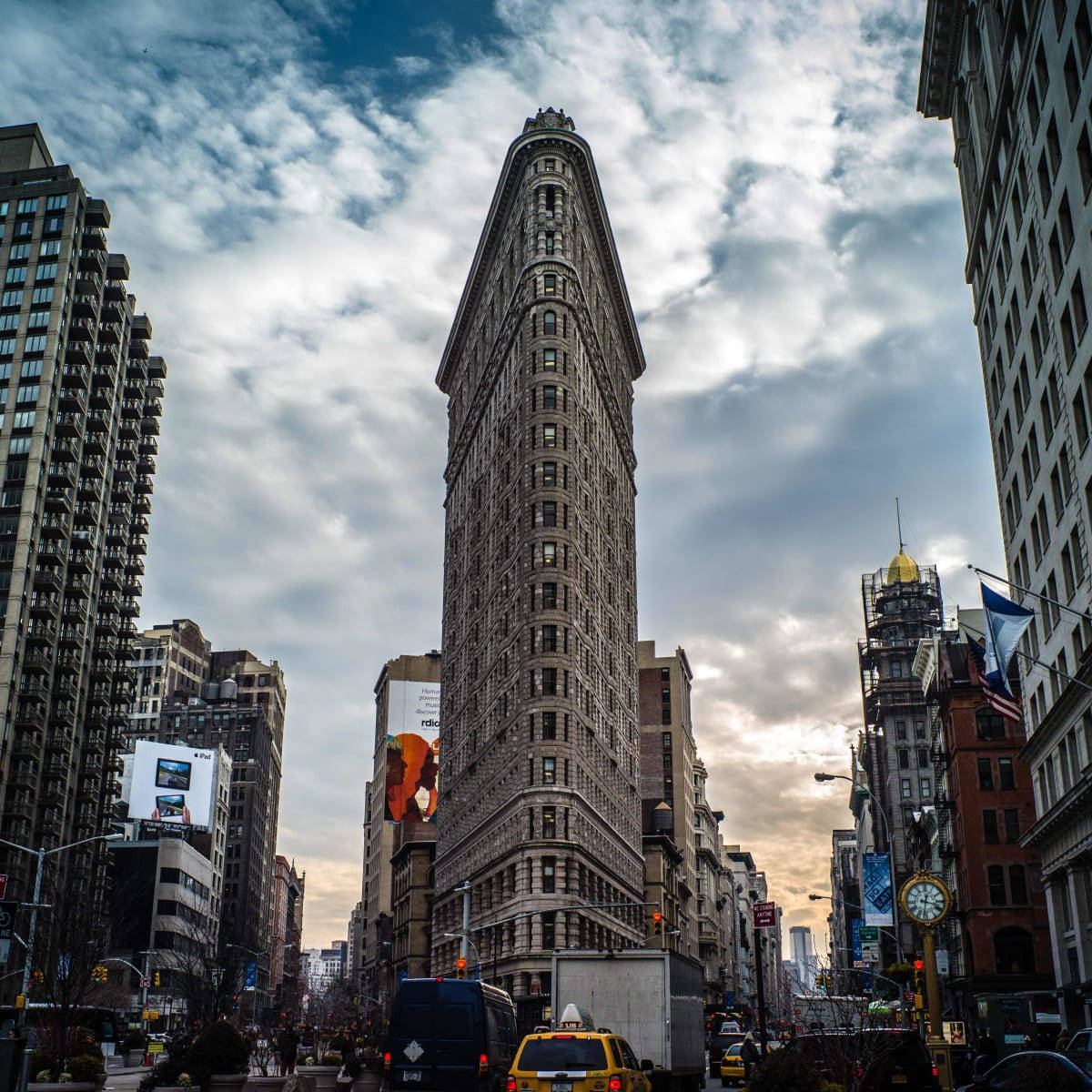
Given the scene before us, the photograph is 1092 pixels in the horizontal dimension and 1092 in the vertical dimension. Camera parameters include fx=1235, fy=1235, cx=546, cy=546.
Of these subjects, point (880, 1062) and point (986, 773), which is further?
point (986, 773)

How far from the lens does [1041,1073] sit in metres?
16.4

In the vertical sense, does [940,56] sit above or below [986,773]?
above

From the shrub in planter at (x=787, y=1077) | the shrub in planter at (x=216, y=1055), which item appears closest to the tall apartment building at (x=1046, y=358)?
the shrub in planter at (x=787, y=1077)

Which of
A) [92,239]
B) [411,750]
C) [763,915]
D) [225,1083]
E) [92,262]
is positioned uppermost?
[92,239]

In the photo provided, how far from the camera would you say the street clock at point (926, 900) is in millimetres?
32219

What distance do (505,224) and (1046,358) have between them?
3124 inches

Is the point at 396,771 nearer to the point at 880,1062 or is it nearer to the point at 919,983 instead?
the point at 919,983

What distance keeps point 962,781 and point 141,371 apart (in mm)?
90911

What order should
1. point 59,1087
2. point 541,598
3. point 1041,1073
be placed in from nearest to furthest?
1. point 1041,1073
2. point 59,1087
3. point 541,598

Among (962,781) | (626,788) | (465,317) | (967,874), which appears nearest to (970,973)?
(967,874)

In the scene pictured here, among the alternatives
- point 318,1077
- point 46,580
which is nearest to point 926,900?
point 318,1077

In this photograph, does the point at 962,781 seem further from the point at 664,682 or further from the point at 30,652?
the point at 664,682

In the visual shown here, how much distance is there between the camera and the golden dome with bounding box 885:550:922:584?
543ft

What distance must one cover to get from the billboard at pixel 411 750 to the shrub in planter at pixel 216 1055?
120109 mm
